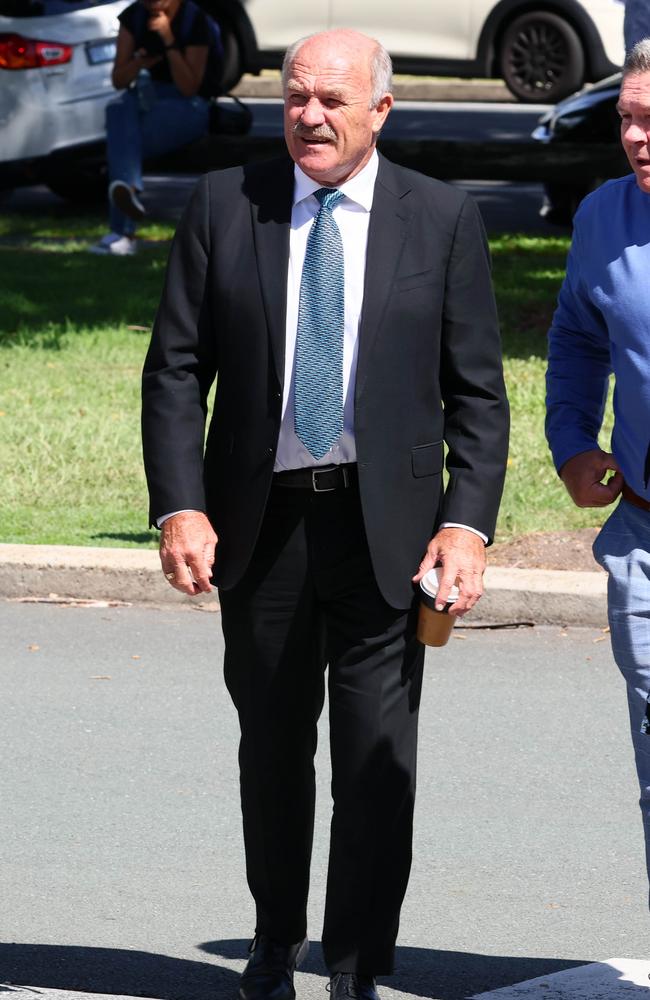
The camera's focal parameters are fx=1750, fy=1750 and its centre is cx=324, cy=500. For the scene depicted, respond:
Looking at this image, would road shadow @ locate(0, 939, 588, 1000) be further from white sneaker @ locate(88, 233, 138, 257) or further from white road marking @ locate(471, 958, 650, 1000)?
white sneaker @ locate(88, 233, 138, 257)

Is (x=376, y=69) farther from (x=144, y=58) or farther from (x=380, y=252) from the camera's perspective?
(x=144, y=58)

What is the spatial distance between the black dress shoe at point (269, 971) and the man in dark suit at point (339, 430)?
33 millimetres

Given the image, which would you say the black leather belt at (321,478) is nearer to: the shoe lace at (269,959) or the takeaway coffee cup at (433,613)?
the takeaway coffee cup at (433,613)

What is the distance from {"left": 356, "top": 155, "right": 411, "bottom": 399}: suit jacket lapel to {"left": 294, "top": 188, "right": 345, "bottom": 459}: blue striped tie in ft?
0.16

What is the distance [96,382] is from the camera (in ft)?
31.5

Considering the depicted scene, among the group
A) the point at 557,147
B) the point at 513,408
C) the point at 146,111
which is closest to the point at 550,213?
the point at 557,147

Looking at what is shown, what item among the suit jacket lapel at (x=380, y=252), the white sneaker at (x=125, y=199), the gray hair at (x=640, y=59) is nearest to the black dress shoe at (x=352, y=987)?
the suit jacket lapel at (x=380, y=252)

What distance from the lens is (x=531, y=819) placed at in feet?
16.0

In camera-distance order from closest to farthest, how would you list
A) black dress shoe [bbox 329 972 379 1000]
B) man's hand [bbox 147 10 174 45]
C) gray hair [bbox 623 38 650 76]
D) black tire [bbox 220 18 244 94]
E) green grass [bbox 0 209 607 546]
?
gray hair [bbox 623 38 650 76], black dress shoe [bbox 329 972 379 1000], green grass [bbox 0 209 607 546], man's hand [bbox 147 10 174 45], black tire [bbox 220 18 244 94]

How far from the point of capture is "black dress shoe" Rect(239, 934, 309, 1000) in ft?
12.3

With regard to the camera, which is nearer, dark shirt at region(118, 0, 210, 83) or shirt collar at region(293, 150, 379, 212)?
shirt collar at region(293, 150, 379, 212)

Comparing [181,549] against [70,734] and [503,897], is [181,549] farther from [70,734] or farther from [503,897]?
[70,734]

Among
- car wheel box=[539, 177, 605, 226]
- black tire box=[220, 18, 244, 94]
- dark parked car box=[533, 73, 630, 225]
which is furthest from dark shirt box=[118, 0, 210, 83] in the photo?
black tire box=[220, 18, 244, 94]

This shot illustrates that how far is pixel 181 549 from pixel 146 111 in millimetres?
9881
